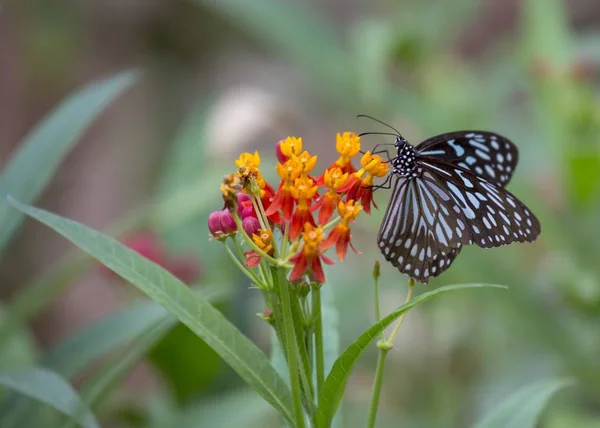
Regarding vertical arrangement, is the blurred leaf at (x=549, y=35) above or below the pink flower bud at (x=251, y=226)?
above

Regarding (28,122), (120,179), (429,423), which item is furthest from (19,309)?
(120,179)

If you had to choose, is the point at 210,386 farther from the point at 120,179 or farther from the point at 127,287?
the point at 120,179

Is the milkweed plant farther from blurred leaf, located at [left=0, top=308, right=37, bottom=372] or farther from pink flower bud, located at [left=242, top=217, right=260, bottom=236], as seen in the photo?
blurred leaf, located at [left=0, top=308, right=37, bottom=372]

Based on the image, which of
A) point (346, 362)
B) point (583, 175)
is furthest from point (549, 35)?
point (346, 362)

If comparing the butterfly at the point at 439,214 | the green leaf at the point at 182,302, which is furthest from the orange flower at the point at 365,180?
the green leaf at the point at 182,302

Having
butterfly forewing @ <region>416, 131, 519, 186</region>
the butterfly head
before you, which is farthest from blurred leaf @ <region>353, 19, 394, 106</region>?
the butterfly head

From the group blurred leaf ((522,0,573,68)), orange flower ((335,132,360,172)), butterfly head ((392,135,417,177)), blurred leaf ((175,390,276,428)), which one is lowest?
blurred leaf ((175,390,276,428))

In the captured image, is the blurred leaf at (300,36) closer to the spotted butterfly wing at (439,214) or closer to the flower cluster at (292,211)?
the spotted butterfly wing at (439,214)

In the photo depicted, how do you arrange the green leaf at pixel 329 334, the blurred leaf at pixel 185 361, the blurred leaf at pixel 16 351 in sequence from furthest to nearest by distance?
the blurred leaf at pixel 185 361, the blurred leaf at pixel 16 351, the green leaf at pixel 329 334
